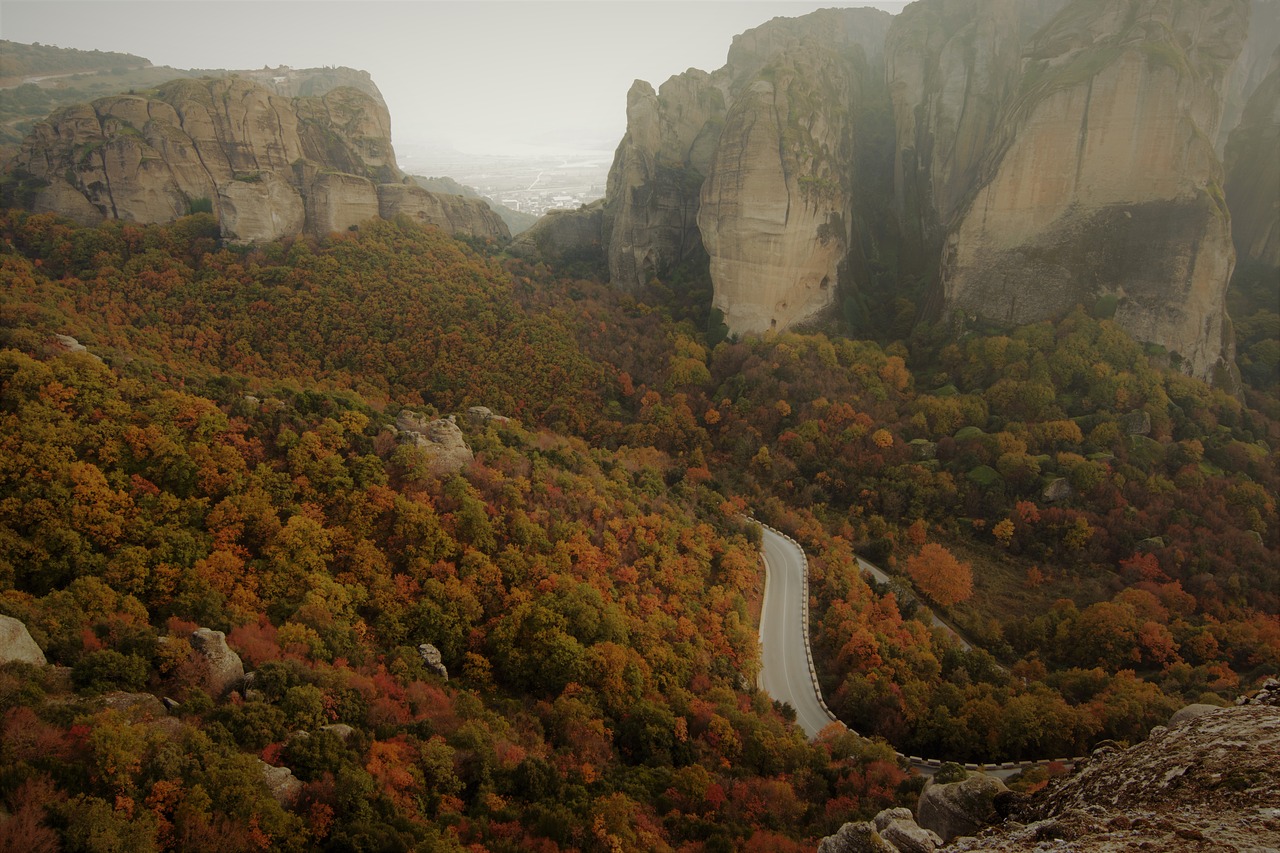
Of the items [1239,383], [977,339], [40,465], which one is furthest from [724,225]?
[40,465]

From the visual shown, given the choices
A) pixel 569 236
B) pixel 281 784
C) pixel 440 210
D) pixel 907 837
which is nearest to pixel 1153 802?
pixel 907 837

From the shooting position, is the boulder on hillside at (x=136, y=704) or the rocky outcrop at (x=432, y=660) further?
the rocky outcrop at (x=432, y=660)

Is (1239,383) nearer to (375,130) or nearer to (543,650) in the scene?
(543,650)

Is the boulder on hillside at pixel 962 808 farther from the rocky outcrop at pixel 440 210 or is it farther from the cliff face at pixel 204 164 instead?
the rocky outcrop at pixel 440 210

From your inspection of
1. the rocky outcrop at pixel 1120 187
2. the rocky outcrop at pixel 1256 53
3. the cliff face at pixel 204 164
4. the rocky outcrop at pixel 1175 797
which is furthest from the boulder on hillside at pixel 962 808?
the rocky outcrop at pixel 1256 53

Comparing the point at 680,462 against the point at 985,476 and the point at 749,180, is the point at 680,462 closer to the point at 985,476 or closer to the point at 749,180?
the point at 985,476

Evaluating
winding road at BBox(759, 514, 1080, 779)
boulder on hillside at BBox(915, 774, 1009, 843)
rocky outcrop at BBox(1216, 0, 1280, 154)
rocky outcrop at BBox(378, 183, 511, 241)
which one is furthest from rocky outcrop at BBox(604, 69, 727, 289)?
boulder on hillside at BBox(915, 774, 1009, 843)
